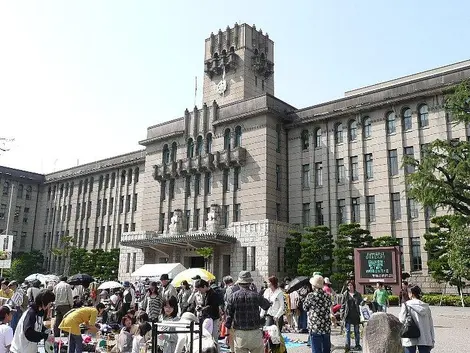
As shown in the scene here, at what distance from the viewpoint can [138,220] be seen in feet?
157

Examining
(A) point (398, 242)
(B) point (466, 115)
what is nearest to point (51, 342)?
(B) point (466, 115)

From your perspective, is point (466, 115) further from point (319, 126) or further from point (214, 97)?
point (214, 97)

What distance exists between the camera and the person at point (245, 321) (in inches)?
283

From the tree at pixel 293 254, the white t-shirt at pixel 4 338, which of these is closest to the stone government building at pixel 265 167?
the tree at pixel 293 254

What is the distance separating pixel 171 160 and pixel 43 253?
2673cm

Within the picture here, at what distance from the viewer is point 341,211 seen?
34062 mm

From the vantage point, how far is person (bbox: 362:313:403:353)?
3361 millimetres

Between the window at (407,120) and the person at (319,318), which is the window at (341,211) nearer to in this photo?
the window at (407,120)

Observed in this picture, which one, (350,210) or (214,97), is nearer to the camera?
(350,210)

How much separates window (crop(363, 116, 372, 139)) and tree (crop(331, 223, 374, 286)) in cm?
721

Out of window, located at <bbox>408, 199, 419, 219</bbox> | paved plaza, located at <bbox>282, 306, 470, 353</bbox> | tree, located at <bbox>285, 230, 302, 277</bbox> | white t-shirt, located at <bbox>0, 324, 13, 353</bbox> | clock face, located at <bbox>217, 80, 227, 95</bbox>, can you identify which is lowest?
paved plaza, located at <bbox>282, 306, 470, 353</bbox>

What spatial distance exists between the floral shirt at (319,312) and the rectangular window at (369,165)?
2584cm

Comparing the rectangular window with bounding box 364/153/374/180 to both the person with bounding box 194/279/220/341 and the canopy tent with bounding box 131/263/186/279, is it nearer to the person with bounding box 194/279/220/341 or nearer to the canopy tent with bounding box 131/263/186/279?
the canopy tent with bounding box 131/263/186/279

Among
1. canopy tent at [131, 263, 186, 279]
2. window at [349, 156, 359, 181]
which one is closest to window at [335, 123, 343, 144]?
window at [349, 156, 359, 181]
